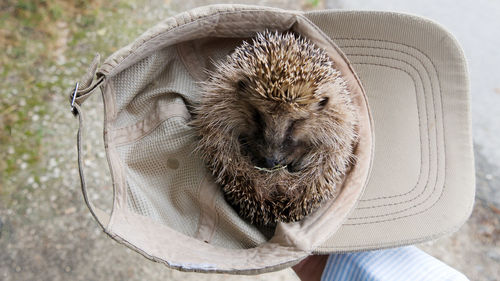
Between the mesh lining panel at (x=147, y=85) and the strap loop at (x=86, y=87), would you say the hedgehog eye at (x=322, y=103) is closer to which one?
the mesh lining panel at (x=147, y=85)

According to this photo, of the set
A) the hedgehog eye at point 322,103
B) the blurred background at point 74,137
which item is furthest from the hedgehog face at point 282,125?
the blurred background at point 74,137

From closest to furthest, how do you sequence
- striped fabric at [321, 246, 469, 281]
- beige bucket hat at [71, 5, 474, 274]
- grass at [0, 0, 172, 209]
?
beige bucket hat at [71, 5, 474, 274]
striped fabric at [321, 246, 469, 281]
grass at [0, 0, 172, 209]

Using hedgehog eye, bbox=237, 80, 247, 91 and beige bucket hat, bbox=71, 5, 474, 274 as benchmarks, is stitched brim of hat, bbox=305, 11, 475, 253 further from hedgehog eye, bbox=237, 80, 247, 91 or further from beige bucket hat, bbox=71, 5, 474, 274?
hedgehog eye, bbox=237, 80, 247, 91

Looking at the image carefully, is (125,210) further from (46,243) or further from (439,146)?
(439,146)

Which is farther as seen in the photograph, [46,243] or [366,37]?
[46,243]

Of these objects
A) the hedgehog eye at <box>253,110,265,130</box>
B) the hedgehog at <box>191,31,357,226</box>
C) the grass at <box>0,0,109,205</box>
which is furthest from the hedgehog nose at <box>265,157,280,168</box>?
the grass at <box>0,0,109,205</box>

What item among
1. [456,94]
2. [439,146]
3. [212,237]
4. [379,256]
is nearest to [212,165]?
[212,237]

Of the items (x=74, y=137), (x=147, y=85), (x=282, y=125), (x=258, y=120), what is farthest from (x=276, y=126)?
(x=74, y=137)
